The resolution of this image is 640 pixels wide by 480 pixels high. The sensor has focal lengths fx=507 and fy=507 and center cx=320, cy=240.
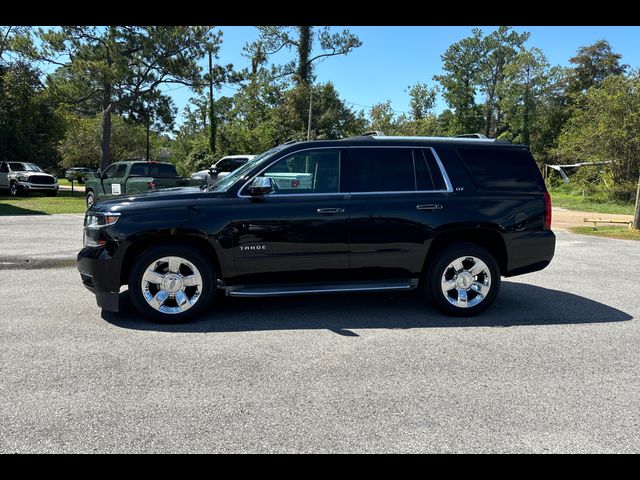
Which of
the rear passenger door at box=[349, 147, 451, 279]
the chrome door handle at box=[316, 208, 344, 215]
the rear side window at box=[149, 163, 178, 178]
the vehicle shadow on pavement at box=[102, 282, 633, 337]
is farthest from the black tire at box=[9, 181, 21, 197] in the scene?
the rear passenger door at box=[349, 147, 451, 279]

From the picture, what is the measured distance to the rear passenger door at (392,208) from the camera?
539 cm

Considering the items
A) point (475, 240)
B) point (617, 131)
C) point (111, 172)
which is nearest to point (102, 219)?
point (475, 240)

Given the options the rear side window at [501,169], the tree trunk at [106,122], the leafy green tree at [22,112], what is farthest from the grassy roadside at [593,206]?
the leafy green tree at [22,112]

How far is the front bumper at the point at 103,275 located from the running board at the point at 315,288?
3.65 ft

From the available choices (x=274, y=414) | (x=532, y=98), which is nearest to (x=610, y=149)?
(x=274, y=414)

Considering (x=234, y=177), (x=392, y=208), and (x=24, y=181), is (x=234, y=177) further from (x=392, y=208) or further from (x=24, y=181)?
(x=24, y=181)

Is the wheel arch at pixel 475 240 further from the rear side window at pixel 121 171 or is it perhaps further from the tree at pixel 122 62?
the tree at pixel 122 62

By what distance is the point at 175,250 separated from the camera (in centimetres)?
510

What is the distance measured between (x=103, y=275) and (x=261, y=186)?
5.98 ft

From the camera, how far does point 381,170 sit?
5.58 m

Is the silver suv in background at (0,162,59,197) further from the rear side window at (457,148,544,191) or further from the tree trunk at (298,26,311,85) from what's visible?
the tree trunk at (298,26,311,85)

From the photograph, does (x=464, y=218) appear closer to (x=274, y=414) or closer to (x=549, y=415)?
(x=549, y=415)
